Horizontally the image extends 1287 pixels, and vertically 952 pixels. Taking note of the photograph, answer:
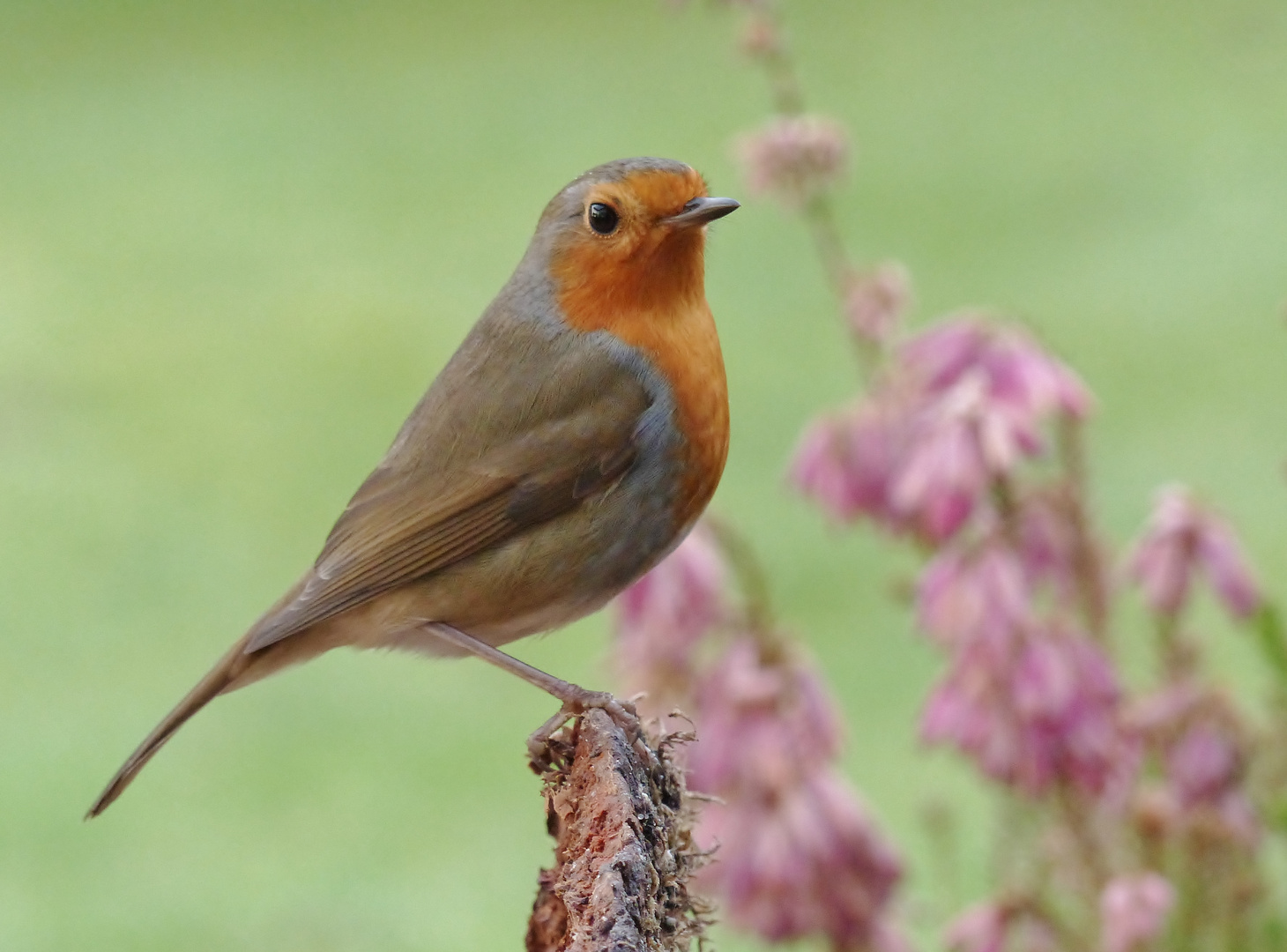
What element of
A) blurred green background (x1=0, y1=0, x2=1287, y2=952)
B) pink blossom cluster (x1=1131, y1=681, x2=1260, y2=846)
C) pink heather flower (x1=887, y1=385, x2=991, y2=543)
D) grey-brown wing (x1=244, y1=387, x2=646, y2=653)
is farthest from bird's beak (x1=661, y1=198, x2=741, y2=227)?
blurred green background (x1=0, y1=0, x2=1287, y2=952)

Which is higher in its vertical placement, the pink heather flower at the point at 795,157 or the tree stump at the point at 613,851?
the pink heather flower at the point at 795,157

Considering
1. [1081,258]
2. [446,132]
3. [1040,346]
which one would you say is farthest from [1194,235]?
[1040,346]

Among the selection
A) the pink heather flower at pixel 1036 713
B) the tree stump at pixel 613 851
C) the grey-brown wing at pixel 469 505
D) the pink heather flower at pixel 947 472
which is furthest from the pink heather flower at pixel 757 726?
the tree stump at pixel 613 851

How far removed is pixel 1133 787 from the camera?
7.28 feet

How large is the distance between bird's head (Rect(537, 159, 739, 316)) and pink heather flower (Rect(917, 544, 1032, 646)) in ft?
1.32

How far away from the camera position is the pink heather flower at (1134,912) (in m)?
2.02

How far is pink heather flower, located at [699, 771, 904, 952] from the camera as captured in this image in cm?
222

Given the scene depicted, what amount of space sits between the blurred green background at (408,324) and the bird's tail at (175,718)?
1.06m

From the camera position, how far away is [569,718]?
176 centimetres

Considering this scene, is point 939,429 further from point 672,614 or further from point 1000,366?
point 672,614

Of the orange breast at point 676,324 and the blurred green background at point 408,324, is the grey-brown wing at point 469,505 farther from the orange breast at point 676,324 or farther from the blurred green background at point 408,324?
the blurred green background at point 408,324

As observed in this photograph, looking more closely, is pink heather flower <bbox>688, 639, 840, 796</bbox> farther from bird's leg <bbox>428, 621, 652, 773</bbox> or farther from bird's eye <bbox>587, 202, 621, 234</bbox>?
bird's eye <bbox>587, 202, 621, 234</bbox>

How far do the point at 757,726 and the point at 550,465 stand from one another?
0.42 m

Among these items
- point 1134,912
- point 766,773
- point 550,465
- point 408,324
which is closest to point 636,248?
point 550,465
